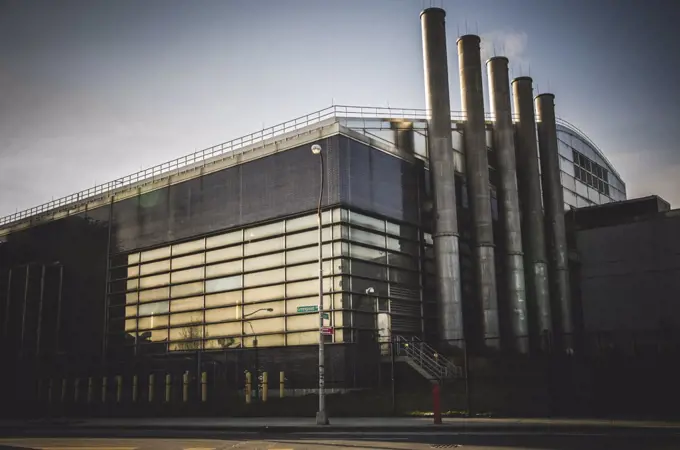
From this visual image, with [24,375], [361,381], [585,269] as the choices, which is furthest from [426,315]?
[24,375]

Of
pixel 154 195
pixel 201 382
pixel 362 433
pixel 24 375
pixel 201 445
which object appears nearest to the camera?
pixel 201 445

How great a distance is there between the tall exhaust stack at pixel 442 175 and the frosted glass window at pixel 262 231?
32.9 feet

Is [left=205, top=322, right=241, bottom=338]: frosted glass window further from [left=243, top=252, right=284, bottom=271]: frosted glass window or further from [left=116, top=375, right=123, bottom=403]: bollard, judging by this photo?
[left=116, top=375, right=123, bottom=403]: bollard

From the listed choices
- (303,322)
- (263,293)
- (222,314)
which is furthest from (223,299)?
(303,322)

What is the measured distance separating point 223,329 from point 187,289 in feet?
14.8

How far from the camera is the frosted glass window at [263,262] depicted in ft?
126

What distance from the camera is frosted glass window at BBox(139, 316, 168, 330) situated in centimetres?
4384

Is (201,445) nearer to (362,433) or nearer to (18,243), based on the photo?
(362,433)

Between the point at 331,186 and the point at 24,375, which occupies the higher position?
the point at 331,186

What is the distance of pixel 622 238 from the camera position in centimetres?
4859

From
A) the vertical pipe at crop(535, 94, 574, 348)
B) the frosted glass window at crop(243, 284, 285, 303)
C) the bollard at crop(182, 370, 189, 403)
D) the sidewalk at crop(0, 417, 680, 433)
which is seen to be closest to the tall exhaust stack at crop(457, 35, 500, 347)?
the vertical pipe at crop(535, 94, 574, 348)

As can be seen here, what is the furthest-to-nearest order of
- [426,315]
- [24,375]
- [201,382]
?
[24,375]
[426,315]
[201,382]

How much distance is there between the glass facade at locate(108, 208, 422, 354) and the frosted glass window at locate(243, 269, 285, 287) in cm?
6

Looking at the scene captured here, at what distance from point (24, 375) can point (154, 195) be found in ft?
57.1
